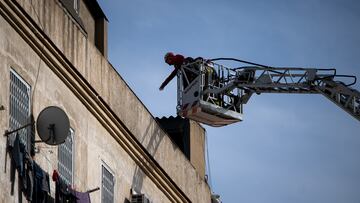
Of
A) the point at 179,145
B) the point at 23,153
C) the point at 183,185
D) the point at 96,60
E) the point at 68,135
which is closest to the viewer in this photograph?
the point at 23,153

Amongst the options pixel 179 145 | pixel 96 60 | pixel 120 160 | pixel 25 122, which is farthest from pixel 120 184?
pixel 179 145

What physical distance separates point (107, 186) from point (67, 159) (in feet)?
10.0

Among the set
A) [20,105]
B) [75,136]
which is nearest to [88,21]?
[75,136]

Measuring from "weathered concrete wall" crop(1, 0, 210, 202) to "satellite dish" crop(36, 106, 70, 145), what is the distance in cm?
72

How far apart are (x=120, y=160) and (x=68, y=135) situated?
168 inches

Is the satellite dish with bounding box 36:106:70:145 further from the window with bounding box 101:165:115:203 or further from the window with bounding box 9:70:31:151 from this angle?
the window with bounding box 101:165:115:203

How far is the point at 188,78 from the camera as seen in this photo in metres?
44.0

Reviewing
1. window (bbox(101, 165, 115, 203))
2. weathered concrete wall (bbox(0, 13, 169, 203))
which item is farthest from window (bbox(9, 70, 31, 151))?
window (bbox(101, 165, 115, 203))

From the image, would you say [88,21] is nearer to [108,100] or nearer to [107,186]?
[108,100]

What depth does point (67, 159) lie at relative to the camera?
105ft

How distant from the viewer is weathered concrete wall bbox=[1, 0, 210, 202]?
31.5m

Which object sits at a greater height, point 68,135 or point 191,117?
point 191,117

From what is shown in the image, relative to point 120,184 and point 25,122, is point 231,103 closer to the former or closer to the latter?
point 120,184

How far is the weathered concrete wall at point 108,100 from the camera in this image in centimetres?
3152
